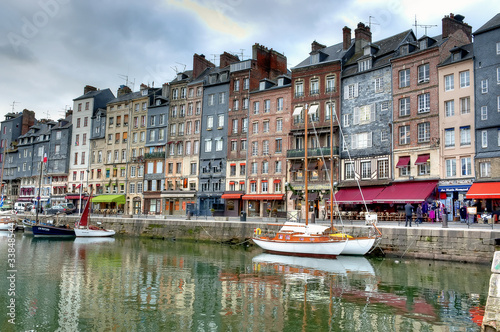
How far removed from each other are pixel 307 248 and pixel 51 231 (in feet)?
90.7

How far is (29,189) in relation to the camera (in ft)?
249

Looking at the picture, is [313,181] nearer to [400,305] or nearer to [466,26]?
[466,26]

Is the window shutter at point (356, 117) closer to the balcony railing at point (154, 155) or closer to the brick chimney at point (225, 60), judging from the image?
the brick chimney at point (225, 60)

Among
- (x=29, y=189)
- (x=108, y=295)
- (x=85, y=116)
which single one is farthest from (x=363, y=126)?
(x=29, y=189)

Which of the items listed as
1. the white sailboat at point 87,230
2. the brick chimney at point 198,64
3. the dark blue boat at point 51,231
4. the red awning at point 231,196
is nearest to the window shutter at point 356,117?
the red awning at point 231,196

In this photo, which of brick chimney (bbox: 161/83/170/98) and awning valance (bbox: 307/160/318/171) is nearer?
awning valance (bbox: 307/160/318/171)

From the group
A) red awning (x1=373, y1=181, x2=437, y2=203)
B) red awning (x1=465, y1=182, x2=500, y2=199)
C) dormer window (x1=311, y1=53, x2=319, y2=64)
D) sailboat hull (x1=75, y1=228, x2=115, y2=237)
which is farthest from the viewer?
dormer window (x1=311, y1=53, x2=319, y2=64)

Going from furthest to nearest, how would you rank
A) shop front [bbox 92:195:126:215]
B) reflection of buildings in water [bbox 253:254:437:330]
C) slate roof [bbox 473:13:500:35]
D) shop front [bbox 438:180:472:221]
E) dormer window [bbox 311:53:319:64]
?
shop front [bbox 92:195:126:215] → dormer window [bbox 311:53:319:64] → shop front [bbox 438:180:472:221] → slate roof [bbox 473:13:500:35] → reflection of buildings in water [bbox 253:254:437:330]

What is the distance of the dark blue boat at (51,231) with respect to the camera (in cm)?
4322

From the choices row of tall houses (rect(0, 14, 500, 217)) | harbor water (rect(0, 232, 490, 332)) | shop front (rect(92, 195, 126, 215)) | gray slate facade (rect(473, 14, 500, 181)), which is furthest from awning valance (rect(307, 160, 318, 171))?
shop front (rect(92, 195, 126, 215))

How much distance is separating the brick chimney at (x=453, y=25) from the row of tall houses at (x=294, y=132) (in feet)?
0.40

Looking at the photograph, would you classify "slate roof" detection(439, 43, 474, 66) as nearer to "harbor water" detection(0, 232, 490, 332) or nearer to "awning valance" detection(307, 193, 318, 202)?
"awning valance" detection(307, 193, 318, 202)

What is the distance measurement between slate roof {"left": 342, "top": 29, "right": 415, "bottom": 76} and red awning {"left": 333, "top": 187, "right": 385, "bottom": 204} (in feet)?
36.1

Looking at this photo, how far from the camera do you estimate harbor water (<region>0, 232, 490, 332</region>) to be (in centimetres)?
1336
